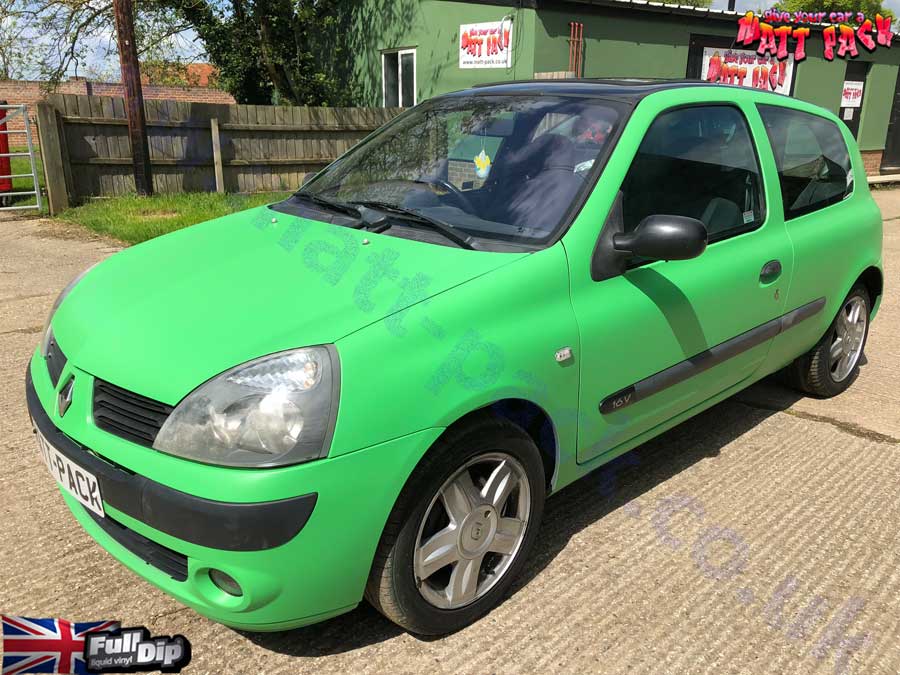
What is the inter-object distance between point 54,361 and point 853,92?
61.4 ft

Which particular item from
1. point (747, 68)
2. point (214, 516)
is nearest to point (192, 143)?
point (214, 516)

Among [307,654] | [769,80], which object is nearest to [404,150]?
[307,654]

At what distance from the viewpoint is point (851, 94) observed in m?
17.1

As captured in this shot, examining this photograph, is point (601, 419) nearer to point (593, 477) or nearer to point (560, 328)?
point (560, 328)

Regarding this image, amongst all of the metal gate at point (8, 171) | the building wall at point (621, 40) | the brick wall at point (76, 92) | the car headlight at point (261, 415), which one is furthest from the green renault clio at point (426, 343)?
the brick wall at point (76, 92)

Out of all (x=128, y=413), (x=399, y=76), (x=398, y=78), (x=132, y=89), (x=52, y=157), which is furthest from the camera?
(x=398, y=78)

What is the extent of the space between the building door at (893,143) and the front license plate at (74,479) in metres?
20.0

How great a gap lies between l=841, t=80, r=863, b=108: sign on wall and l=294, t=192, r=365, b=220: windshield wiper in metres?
17.0

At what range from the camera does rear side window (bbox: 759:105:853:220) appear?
3.62 meters

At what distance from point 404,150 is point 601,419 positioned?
1.52 metres

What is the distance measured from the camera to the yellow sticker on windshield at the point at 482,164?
9.75 ft

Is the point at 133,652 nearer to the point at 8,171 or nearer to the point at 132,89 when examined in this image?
the point at 132,89

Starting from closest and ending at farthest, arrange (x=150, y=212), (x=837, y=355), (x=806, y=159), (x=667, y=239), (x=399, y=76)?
(x=667, y=239) → (x=806, y=159) → (x=837, y=355) → (x=150, y=212) → (x=399, y=76)

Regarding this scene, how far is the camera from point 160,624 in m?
2.44
